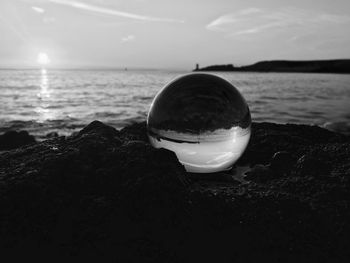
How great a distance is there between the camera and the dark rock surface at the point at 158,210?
8.91 feet

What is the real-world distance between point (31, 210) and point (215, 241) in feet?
5.10

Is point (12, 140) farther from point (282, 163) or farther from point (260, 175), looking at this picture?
point (282, 163)

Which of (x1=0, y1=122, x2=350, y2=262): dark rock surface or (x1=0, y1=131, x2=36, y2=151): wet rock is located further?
(x1=0, y1=131, x2=36, y2=151): wet rock

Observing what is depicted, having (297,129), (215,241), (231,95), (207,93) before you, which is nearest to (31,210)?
(215,241)

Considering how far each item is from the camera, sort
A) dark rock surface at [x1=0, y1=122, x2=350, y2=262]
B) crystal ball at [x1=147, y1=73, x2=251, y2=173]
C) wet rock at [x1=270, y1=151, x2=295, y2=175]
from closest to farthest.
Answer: dark rock surface at [x1=0, y1=122, x2=350, y2=262] < crystal ball at [x1=147, y1=73, x2=251, y2=173] < wet rock at [x1=270, y1=151, x2=295, y2=175]

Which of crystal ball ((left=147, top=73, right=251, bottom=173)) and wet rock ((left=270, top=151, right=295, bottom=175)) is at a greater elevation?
crystal ball ((left=147, top=73, right=251, bottom=173))

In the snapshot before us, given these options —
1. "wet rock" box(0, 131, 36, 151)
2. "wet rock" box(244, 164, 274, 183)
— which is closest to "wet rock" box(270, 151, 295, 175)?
"wet rock" box(244, 164, 274, 183)

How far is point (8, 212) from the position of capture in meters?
3.04

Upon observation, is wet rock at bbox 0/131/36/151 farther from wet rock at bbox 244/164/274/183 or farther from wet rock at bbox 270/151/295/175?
wet rock at bbox 270/151/295/175

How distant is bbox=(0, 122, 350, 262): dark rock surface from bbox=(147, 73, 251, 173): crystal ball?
0.72 feet

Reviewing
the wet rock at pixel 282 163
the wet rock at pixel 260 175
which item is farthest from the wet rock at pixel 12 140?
the wet rock at pixel 282 163

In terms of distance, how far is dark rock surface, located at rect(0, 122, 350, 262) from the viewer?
2.72 m

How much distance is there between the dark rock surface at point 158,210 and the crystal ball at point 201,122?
0.22m

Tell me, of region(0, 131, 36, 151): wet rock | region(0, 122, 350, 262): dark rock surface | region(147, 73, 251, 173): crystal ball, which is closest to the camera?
region(0, 122, 350, 262): dark rock surface
